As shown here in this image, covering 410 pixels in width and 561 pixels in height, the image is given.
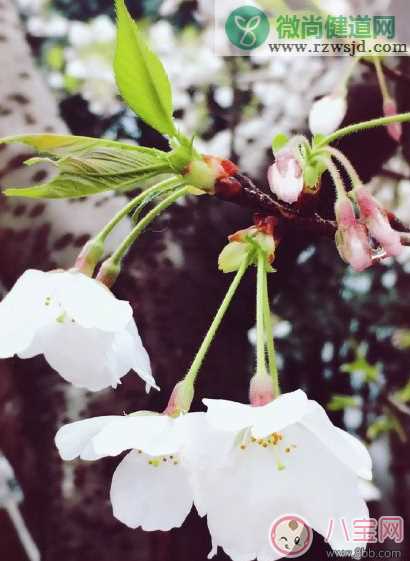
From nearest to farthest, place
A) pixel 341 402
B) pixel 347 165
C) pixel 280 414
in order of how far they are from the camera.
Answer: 1. pixel 280 414
2. pixel 347 165
3. pixel 341 402

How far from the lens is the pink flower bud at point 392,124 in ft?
2.47

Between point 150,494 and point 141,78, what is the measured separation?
273 mm

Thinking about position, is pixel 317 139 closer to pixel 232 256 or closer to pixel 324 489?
pixel 232 256

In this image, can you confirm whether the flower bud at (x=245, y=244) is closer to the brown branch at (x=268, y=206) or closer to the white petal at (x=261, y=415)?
the brown branch at (x=268, y=206)

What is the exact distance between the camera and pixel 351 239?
1.38 feet

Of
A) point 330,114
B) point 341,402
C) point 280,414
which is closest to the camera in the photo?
point 280,414

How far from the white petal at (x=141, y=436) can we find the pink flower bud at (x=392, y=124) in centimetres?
49

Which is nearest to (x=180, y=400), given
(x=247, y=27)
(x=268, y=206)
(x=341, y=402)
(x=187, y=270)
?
(x=268, y=206)

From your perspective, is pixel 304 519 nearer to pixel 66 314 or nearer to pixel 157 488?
pixel 157 488

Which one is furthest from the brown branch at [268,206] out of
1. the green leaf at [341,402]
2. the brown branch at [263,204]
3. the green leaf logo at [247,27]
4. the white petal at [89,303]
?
the green leaf at [341,402]

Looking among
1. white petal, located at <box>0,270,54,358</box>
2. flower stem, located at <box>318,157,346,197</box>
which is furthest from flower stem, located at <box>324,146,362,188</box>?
white petal, located at <box>0,270,54,358</box>

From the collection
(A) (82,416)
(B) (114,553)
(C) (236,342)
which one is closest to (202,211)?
(C) (236,342)

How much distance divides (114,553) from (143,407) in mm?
161

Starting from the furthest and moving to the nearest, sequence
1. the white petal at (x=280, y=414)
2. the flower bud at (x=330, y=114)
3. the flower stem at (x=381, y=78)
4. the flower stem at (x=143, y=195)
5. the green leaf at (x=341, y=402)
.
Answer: the green leaf at (x=341, y=402)
the flower stem at (x=381, y=78)
the flower bud at (x=330, y=114)
the flower stem at (x=143, y=195)
the white petal at (x=280, y=414)
